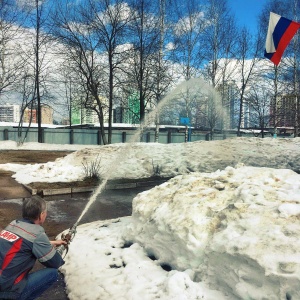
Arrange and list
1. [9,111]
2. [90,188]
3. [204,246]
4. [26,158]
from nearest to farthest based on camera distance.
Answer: [204,246] < [90,188] < [26,158] < [9,111]

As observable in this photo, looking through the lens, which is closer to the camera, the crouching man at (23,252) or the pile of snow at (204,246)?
the crouching man at (23,252)

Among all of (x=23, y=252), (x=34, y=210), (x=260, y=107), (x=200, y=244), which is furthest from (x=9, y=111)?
(x=23, y=252)

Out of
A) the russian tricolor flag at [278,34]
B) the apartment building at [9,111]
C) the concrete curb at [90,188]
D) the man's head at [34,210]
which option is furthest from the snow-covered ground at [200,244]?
the apartment building at [9,111]

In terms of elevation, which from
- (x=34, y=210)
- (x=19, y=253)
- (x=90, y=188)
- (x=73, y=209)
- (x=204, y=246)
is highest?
(x=34, y=210)

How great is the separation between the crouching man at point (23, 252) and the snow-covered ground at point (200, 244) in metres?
1.23

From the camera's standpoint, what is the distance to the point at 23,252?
2695 millimetres

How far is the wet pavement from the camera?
7.13 meters

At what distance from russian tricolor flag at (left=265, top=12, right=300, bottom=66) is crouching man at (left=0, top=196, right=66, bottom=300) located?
876cm

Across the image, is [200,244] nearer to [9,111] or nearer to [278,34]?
[278,34]

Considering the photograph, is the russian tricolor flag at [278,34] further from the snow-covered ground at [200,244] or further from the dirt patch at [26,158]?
the dirt patch at [26,158]

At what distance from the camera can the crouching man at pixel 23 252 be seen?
8.73ft

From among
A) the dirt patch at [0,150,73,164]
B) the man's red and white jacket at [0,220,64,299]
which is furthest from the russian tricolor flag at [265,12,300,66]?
the dirt patch at [0,150,73,164]

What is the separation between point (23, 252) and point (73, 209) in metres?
5.74

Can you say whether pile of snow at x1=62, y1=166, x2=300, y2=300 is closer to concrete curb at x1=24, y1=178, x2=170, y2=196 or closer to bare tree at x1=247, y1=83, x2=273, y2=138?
concrete curb at x1=24, y1=178, x2=170, y2=196
